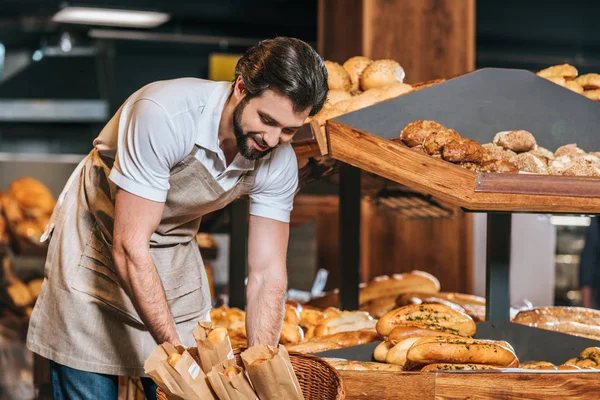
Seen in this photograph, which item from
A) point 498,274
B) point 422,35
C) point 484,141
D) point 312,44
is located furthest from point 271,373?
point 312,44

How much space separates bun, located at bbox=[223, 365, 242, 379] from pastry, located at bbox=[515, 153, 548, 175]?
1.06 m

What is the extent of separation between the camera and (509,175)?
201 cm

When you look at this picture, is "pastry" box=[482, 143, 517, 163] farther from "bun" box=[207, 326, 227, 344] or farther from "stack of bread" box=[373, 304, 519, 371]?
"bun" box=[207, 326, 227, 344]

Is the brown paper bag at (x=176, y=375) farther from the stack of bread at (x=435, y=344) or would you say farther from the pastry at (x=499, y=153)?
the pastry at (x=499, y=153)

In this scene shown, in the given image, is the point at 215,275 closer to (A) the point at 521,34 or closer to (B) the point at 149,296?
(B) the point at 149,296

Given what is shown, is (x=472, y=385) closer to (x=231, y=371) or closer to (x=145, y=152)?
(x=231, y=371)

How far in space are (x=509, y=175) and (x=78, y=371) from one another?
3.85 ft

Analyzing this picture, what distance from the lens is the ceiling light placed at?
8.14 m

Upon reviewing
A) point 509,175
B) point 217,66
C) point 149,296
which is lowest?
point 217,66

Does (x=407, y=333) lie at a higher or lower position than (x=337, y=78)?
lower

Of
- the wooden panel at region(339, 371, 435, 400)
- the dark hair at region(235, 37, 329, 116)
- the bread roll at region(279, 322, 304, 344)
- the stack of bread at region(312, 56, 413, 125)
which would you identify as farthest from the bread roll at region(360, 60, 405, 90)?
the wooden panel at region(339, 371, 435, 400)

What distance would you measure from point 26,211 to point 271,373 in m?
4.24

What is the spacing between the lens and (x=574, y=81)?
287cm

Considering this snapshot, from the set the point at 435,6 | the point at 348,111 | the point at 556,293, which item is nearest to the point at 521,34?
the point at 556,293
